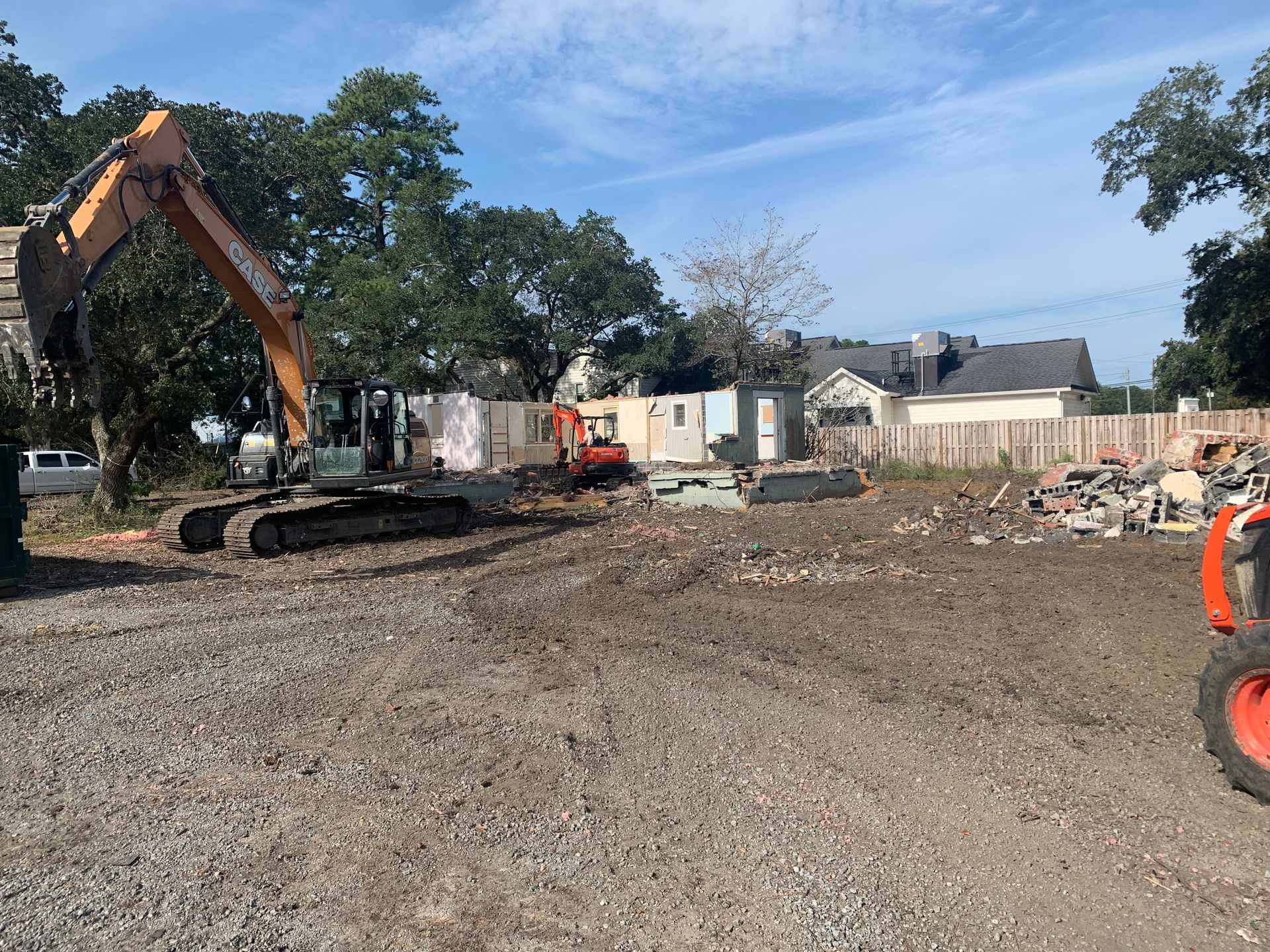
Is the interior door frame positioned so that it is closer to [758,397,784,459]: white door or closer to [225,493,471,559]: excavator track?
[758,397,784,459]: white door

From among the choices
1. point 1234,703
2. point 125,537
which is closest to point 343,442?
point 125,537

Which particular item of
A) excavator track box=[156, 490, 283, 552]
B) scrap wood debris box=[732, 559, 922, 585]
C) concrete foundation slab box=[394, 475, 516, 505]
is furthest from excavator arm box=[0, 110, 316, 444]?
scrap wood debris box=[732, 559, 922, 585]

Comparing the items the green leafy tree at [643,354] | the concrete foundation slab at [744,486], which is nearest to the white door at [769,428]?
the concrete foundation slab at [744,486]

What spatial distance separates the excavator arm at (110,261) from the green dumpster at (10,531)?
6.95 ft

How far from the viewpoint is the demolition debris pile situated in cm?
1360

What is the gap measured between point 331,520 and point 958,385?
30.6 meters

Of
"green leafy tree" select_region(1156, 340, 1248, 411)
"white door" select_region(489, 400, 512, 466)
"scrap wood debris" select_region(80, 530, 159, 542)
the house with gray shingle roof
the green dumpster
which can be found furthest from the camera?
"green leafy tree" select_region(1156, 340, 1248, 411)

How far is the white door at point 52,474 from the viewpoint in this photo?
981 inches

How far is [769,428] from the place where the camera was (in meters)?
26.8

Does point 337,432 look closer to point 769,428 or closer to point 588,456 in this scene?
point 588,456

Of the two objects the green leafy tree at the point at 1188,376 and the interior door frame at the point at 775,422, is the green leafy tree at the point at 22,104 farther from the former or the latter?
the green leafy tree at the point at 1188,376

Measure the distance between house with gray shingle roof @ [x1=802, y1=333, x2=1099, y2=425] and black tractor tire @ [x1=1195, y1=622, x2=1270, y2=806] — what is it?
2864cm

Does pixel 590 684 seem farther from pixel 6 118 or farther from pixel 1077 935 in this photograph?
pixel 6 118

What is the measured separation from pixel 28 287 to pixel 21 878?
657cm
